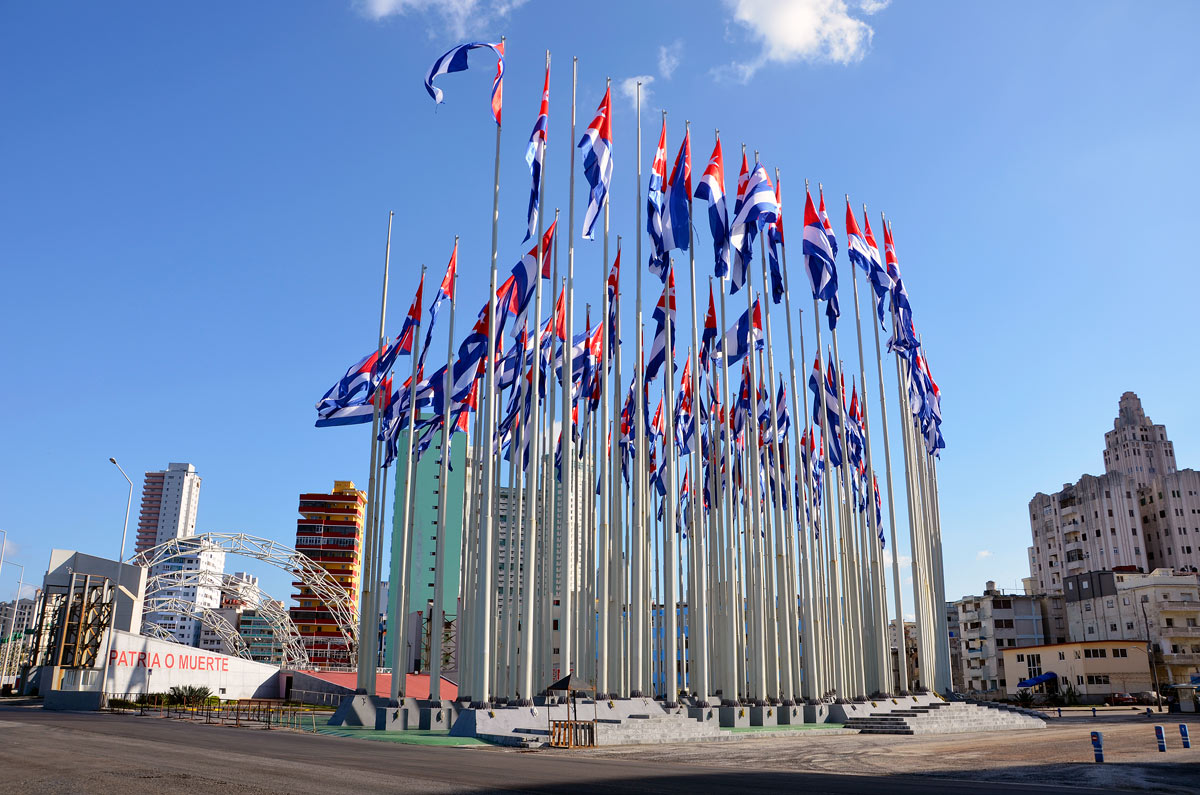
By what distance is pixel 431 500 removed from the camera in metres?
154

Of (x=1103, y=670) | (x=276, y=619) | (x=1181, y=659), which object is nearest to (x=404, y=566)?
(x=276, y=619)

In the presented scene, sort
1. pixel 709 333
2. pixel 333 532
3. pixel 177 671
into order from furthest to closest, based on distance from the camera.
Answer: pixel 333 532, pixel 177 671, pixel 709 333

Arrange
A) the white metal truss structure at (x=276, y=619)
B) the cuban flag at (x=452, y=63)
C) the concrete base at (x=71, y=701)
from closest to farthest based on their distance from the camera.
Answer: the cuban flag at (x=452, y=63)
the concrete base at (x=71, y=701)
the white metal truss structure at (x=276, y=619)

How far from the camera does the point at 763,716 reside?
34.4 m

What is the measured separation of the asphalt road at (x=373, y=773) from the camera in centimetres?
1330

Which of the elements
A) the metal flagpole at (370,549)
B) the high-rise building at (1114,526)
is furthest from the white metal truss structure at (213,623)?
the high-rise building at (1114,526)

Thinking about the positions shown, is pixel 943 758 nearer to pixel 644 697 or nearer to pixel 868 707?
pixel 644 697

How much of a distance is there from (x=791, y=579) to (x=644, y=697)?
12.0 m

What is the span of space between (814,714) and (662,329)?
17357 mm

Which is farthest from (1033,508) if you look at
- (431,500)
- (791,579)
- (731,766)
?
(731,766)

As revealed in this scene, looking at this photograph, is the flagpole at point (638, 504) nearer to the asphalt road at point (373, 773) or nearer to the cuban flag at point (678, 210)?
the cuban flag at point (678, 210)

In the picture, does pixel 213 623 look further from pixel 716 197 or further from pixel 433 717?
pixel 716 197

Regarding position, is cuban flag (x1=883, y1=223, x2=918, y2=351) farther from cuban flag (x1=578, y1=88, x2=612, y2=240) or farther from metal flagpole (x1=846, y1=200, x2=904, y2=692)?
cuban flag (x1=578, y1=88, x2=612, y2=240)

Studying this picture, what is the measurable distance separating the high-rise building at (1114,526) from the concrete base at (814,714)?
96998 mm
